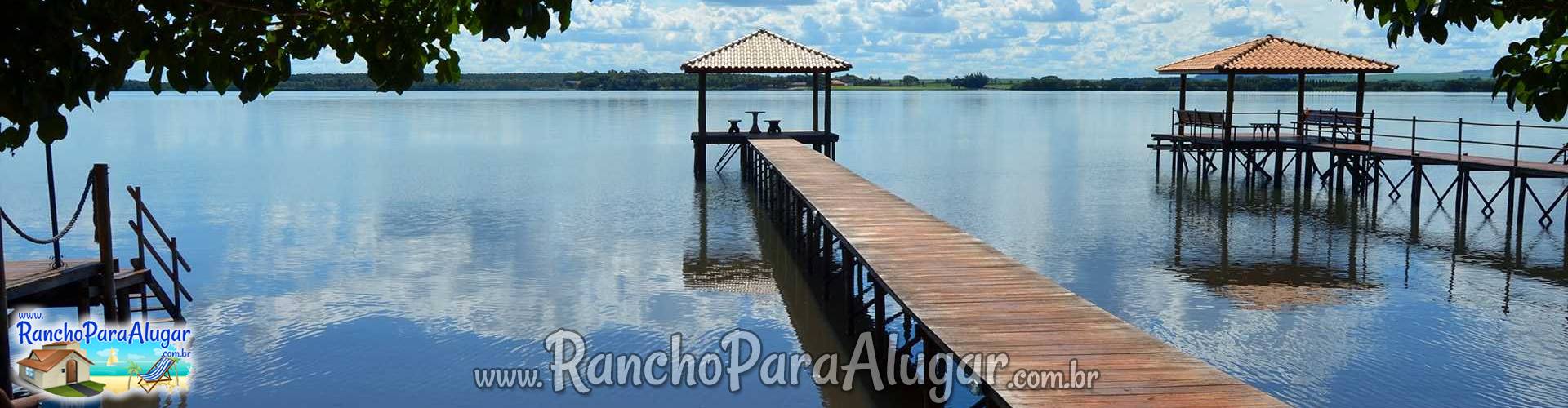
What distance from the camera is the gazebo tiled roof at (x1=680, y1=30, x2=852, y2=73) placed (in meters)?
24.2

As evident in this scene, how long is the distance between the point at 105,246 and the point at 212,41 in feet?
17.9

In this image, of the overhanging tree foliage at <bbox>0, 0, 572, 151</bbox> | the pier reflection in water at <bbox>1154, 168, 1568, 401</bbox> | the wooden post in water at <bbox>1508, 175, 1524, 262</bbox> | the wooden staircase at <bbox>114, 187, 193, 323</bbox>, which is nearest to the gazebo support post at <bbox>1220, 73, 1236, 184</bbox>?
the pier reflection in water at <bbox>1154, 168, 1568, 401</bbox>

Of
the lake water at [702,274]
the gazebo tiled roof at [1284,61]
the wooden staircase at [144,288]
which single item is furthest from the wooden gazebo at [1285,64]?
the wooden staircase at [144,288]

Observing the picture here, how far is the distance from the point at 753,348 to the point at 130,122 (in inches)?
2162

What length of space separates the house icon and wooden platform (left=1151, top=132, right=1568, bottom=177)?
1562 cm

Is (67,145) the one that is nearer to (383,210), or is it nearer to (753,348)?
(383,210)

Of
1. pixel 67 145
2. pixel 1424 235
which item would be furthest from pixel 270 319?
pixel 67 145

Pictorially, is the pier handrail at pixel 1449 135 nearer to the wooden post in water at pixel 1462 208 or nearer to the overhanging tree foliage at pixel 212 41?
the wooden post in water at pixel 1462 208

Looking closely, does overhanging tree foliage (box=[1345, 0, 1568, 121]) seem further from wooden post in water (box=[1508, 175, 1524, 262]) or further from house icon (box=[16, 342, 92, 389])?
wooden post in water (box=[1508, 175, 1524, 262])

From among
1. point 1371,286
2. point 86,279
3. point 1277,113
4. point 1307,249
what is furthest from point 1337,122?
point 86,279

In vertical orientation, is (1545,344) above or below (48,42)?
below

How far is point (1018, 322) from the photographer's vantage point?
659 cm

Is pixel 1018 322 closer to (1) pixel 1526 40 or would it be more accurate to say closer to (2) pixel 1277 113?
(1) pixel 1526 40

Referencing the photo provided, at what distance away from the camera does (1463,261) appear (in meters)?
13.7
